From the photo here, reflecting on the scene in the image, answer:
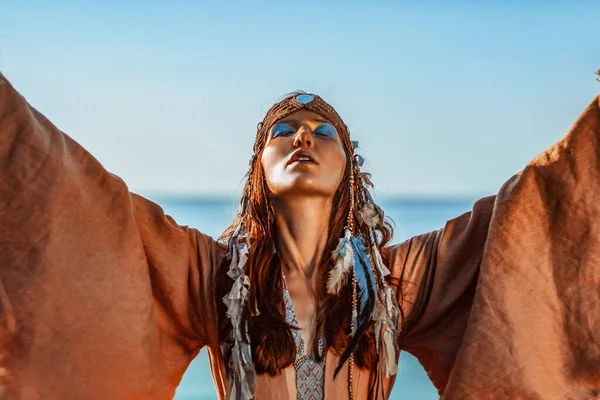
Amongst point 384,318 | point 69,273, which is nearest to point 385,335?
point 384,318

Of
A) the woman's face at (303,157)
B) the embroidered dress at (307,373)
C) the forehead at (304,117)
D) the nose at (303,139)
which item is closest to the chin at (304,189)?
the woman's face at (303,157)

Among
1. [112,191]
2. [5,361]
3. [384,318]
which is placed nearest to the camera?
[5,361]

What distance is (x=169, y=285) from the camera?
262 centimetres

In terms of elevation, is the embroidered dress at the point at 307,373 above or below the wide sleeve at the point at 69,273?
below

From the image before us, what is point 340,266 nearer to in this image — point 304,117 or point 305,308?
point 305,308

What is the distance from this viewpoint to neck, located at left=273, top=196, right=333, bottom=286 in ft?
8.91

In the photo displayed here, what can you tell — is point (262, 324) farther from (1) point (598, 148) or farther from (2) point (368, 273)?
(1) point (598, 148)

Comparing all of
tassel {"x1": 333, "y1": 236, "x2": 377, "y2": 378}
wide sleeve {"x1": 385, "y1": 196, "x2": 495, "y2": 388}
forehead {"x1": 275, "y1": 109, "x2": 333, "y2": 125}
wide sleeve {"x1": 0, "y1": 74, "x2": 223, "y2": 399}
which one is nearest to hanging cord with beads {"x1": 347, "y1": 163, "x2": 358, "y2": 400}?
tassel {"x1": 333, "y1": 236, "x2": 377, "y2": 378}

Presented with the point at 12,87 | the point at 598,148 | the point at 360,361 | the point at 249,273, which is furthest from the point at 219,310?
the point at 598,148

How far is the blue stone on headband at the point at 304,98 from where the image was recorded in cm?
288

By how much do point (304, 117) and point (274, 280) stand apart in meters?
0.50

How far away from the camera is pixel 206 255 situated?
2713 mm

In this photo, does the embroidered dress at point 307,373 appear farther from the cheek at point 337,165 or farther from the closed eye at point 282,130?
the closed eye at point 282,130

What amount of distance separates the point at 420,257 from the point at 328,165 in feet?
1.22
